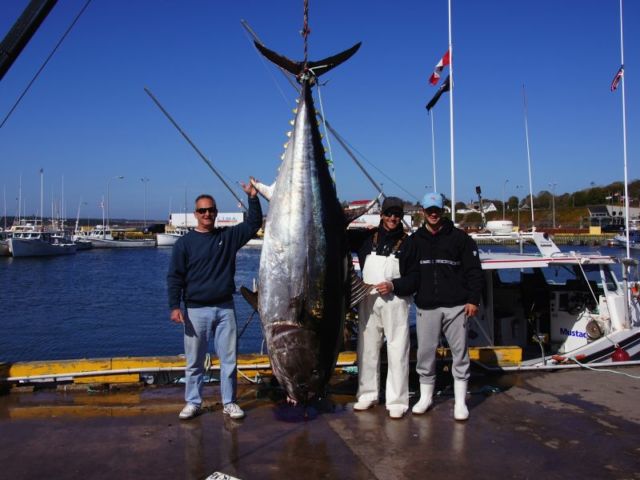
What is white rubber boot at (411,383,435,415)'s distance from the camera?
4086 mm

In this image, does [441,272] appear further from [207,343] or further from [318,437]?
[207,343]

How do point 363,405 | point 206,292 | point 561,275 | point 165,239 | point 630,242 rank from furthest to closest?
point 165,239
point 630,242
point 561,275
point 363,405
point 206,292

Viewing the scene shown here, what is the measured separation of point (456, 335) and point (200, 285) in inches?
72.3

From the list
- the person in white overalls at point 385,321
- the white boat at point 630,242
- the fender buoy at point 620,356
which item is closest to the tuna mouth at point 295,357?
the person in white overalls at point 385,321

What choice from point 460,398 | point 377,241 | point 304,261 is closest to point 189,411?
point 304,261

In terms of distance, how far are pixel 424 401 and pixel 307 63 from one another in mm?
2548

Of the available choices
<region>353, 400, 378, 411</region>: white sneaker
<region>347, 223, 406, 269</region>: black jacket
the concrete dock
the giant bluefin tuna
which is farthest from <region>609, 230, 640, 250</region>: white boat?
the giant bluefin tuna

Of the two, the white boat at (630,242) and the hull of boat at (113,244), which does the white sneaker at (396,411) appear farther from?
the hull of boat at (113,244)

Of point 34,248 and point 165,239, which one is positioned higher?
point 165,239

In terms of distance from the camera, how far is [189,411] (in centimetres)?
394

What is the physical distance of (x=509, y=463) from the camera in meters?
3.25

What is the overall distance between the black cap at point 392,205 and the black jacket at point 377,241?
13 centimetres

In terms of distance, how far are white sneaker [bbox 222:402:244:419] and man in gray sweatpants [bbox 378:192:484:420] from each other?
1.24 metres

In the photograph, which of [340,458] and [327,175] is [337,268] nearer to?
[327,175]
